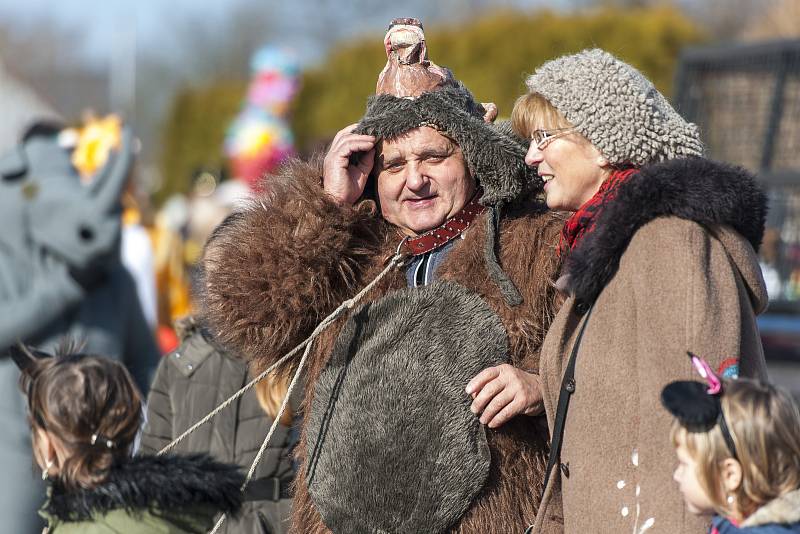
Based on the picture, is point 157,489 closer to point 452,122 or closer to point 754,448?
point 452,122

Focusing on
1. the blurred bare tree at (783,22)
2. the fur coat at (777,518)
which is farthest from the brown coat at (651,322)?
the blurred bare tree at (783,22)

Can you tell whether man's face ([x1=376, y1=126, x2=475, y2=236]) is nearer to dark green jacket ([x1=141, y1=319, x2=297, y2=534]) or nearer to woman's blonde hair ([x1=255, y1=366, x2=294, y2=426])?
woman's blonde hair ([x1=255, y1=366, x2=294, y2=426])

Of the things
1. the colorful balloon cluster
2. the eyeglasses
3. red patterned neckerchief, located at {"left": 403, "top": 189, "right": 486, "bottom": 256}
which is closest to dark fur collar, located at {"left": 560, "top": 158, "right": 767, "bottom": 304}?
the eyeglasses

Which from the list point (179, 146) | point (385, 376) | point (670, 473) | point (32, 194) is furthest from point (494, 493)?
point (179, 146)

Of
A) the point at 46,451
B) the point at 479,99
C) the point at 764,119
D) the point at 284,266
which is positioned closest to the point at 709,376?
the point at 284,266

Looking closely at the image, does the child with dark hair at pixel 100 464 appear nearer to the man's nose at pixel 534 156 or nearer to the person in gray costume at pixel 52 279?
the man's nose at pixel 534 156

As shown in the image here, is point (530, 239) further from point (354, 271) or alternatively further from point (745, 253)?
point (745, 253)

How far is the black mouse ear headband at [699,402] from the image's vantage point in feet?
6.72

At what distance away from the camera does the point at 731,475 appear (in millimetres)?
2045

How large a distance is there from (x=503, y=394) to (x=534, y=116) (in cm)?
66

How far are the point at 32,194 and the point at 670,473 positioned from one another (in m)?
3.11

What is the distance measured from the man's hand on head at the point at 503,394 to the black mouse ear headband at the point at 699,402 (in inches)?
24.7

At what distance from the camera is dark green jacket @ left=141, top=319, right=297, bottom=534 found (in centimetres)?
353

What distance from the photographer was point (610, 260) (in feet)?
7.87
